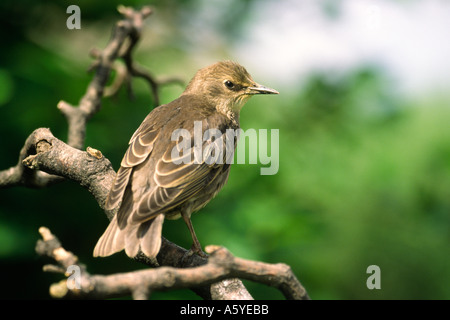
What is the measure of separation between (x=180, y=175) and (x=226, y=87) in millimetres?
1531

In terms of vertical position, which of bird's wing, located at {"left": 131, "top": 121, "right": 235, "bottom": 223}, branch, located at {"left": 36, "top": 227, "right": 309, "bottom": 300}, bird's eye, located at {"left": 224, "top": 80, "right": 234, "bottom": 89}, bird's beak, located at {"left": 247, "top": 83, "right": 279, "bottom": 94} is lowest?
branch, located at {"left": 36, "top": 227, "right": 309, "bottom": 300}

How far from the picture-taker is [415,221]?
5902 millimetres

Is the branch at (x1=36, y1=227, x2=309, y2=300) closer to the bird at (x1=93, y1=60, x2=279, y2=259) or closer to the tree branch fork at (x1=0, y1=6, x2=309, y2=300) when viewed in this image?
the tree branch fork at (x1=0, y1=6, x2=309, y2=300)

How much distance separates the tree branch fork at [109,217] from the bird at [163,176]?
20 centimetres

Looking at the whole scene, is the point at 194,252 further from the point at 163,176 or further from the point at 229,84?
the point at 229,84

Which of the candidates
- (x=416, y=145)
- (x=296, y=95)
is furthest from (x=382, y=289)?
(x=296, y=95)

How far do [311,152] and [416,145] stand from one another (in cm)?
145

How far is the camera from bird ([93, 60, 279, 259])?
10.2 ft

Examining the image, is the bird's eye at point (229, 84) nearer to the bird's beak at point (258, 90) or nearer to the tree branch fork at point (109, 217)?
the bird's beak at point (258, 90)

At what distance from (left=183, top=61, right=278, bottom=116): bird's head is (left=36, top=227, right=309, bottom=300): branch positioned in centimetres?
249

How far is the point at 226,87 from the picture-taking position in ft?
15.7

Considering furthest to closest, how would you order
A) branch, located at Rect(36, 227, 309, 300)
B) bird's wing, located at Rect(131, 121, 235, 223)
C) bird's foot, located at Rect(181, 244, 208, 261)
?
bird's foot, located at Rect(181, 244, 208, 261) < bird's wing, located at Rect(131, 121, 235, 223) < branch, located at Rect(36, 227, 309, 300)

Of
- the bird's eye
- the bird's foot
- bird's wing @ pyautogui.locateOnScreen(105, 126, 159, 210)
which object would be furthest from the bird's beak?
the bird's foot
